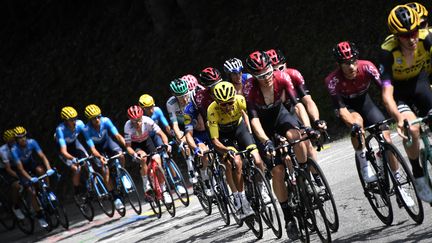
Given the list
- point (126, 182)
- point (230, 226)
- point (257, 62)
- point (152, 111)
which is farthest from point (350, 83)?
point (126, 182)

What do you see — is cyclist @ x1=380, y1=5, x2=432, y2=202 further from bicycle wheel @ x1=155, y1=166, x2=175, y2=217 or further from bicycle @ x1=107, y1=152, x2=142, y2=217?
bicycle @ x1=107, y1=152, x2=142, y2=217

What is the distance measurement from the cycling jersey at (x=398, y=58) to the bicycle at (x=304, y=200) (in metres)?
1.00

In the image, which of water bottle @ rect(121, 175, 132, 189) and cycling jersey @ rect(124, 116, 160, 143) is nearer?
cycling jersey @ rect(124, 116, 160, 143)

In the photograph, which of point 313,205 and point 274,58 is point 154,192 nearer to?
point 274,58

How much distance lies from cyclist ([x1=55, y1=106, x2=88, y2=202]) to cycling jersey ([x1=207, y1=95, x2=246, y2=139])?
5.97 meters

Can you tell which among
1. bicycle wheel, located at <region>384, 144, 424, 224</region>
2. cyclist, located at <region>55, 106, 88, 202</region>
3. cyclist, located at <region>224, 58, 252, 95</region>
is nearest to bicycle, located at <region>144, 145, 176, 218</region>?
cyclist, located at <region>55, 106, 88, 202</region>

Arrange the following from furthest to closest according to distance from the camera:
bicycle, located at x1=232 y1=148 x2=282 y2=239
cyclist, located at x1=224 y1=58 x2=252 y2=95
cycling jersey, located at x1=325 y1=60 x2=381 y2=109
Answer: cyclist, located at x1=224 y1=58 x2=252 y2=95 → bicycle, located at x1=232 y1=148 x2=282 y2=239 → cycling jersey, located at x1=325 y1=60 x2=381 y2=109

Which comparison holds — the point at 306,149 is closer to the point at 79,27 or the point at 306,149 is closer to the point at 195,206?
the point at 195,206

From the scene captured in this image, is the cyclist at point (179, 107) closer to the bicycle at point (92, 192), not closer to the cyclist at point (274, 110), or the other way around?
the bicycle at point (92, 192)

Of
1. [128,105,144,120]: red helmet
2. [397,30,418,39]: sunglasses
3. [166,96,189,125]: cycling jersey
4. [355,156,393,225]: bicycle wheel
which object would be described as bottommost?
[355,156,393,225]: bicycle wheel

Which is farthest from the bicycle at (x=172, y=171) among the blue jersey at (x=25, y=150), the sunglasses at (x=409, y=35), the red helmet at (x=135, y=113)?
the sunglasses at (x=409, y=35)

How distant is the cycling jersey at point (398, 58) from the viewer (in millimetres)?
7688

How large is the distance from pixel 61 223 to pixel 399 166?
1008 centimetres

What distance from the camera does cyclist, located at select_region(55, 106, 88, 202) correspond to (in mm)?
15751
